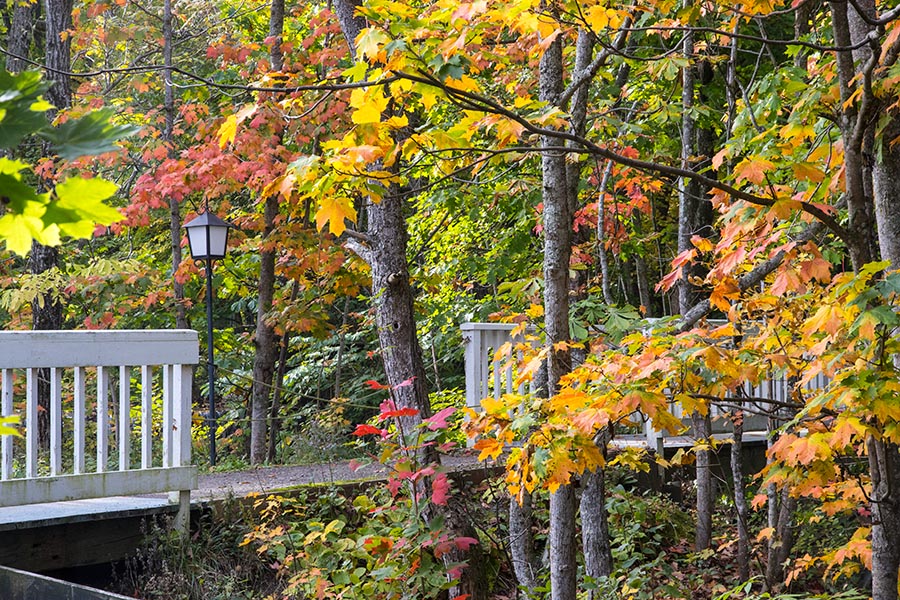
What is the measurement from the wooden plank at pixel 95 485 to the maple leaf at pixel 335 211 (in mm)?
2910

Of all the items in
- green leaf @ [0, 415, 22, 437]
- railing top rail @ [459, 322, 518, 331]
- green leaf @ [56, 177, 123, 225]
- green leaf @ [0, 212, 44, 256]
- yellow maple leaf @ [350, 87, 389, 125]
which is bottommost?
green leaf @ [0, 415, 22, 437]

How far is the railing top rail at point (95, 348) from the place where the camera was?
196 inches

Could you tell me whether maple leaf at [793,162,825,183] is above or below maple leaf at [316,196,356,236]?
above

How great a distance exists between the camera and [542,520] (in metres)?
6.43

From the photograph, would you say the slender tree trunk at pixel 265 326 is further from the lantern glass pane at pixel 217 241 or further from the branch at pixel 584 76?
the branch at pixel 584 76

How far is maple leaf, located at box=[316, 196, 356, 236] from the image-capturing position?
304 cm

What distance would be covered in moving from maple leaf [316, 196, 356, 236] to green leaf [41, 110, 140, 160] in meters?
2.17

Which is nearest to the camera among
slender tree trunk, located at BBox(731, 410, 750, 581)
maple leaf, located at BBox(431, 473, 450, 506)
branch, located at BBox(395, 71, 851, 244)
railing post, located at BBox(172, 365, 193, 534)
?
branch, located at BBox(395, 71, 851, 244)

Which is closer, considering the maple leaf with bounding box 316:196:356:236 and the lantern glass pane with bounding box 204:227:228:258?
the maple leaf with bounding box 316:196:356:236

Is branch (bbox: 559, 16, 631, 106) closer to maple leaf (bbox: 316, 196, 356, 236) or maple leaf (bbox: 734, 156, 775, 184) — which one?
maple leaf (bbox: 734, 156, 775, 184)

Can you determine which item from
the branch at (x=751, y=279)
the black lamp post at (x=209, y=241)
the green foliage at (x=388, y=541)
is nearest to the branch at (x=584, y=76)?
the branch at (x=751, y=279)

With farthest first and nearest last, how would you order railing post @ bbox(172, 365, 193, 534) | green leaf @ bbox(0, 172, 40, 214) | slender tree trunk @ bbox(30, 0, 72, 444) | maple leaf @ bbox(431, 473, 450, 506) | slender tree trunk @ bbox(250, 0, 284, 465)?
slender tree trunk @ bbox(30, 0, 72, 444) → slender tree trunk @ bbox(250, 0, 284, 465) → railing post @ bbox(172, 365, 193, 534) → maple leaf @ bbox(431, 473, 450, 506) → green leaf @ bbox(0, 172, 40, 214)

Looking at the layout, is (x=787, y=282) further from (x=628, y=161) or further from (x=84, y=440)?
(x=84, y=440)

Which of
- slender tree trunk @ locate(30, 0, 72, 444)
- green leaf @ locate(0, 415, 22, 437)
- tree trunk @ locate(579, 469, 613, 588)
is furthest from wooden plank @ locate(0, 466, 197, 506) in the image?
slender tree trunk @ locate(30, 0, 72, 444)
